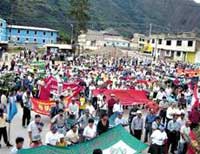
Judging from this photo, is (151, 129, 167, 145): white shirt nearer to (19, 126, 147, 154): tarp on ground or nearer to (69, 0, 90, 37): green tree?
(19, 126, 147, 154): tarp on ground

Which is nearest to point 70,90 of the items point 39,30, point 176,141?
point 176,141

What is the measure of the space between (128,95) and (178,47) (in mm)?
68150

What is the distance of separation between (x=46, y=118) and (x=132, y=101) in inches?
178

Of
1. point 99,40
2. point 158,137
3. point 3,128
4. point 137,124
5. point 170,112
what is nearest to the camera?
point 158,137

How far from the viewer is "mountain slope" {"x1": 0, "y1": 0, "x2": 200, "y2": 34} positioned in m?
120

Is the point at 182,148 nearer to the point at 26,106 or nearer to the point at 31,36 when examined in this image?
the point at 26,106

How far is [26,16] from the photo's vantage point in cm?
12019

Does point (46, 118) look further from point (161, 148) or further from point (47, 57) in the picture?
point (47, 57)

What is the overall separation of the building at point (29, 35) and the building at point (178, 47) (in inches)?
903

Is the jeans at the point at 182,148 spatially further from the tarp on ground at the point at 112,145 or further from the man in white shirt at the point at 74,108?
the man in white shirt at the point at 74,108

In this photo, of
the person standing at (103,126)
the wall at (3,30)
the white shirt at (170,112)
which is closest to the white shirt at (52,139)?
the person standing at (103,126)

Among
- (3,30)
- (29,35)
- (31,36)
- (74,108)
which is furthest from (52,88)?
(31,36)

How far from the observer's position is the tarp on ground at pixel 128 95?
22531 mm

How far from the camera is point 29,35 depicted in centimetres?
10350
